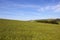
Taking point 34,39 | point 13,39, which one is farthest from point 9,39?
point 34,39

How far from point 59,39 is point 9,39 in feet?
17.6

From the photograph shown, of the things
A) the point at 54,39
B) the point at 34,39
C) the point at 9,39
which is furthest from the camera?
the point at 54,39

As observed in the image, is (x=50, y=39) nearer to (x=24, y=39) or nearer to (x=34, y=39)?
(x=34, y=39)

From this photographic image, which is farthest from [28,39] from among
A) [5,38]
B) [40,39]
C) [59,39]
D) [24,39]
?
[59,39]

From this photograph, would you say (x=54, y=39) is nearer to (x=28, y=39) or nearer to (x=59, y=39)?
(x=59, y=39)

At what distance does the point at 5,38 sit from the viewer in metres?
10.8

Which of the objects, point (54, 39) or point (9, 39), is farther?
point (54, 39)

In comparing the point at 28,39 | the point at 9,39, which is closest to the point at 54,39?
the point at 28,39

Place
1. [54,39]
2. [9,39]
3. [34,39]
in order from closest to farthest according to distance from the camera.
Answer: [9,39] → [34,39] → [54,39]

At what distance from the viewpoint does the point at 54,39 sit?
40.4 ft

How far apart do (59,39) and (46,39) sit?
5.33 feet

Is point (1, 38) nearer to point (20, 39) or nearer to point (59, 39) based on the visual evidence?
point (20, 39)

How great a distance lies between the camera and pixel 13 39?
35.3 ft

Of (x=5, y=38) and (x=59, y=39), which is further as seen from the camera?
(x=59, y=39)
